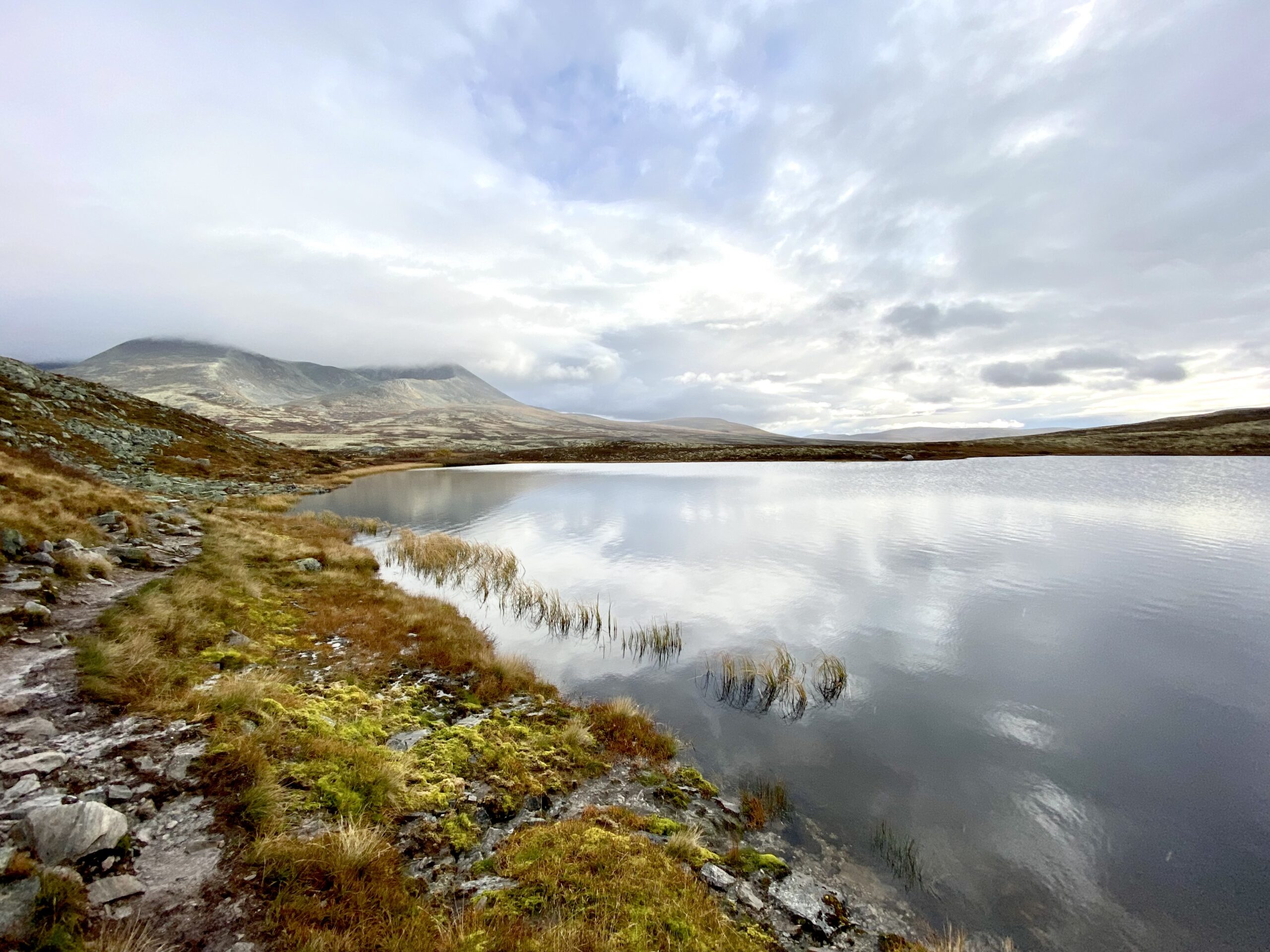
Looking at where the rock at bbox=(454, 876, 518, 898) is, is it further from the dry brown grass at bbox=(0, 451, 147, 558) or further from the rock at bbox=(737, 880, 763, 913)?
the dry brown grass at bbox=(0, 451, 147, 558)

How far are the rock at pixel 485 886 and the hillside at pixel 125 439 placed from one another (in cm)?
4212

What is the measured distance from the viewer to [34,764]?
6953 millimetres

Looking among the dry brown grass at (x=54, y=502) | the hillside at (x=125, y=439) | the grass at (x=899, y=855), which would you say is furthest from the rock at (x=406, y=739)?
the hillside at (x=125, y=439)

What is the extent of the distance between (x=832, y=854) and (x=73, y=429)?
74.7 m

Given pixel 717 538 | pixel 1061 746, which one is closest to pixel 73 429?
pixel 717 538

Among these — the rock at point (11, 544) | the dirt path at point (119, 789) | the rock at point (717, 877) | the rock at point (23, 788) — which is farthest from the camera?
the rock at point (11, 544)

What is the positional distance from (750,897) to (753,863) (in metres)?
0.97

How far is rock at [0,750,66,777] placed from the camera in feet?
22.3

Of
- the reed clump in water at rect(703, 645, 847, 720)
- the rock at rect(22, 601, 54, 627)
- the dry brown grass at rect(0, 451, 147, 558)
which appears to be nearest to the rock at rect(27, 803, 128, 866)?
the rock at rect(22, 601, 54, 627)

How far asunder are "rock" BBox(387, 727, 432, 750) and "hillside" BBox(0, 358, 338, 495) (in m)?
37.6

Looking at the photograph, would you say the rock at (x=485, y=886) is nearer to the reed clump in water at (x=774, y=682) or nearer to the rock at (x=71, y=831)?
the rock at (x=71, y=831)

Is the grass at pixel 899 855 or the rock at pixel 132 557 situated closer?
the grass at pixel 899 855

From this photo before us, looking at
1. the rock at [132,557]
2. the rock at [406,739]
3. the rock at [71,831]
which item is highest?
the rock at [71,831]

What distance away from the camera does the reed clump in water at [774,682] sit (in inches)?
610
